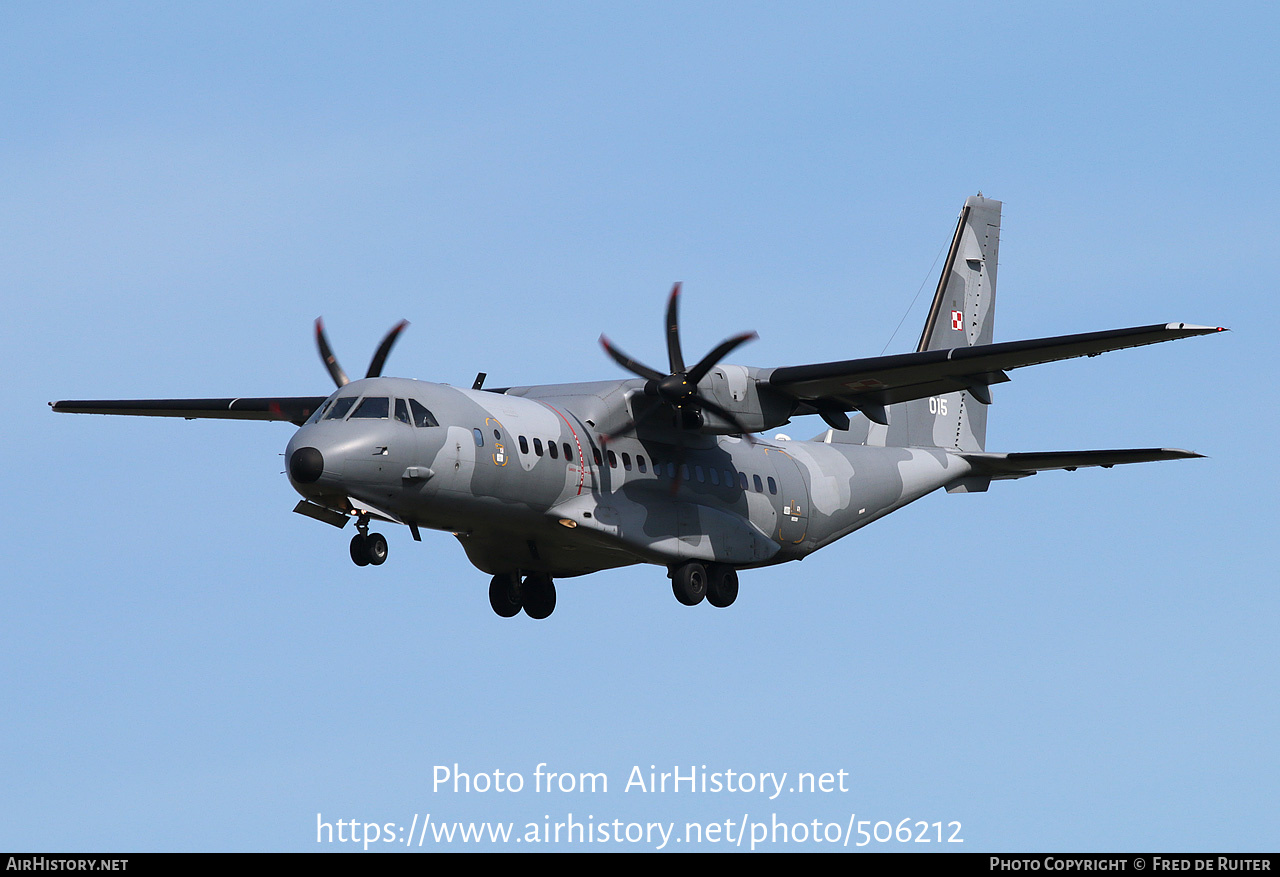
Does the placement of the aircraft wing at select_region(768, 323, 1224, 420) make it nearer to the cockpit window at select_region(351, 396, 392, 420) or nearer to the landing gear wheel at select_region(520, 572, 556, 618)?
the landing gear wheel at select_region(520, 572, 556, 618)

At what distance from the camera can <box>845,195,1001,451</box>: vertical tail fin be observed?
91.9 feet

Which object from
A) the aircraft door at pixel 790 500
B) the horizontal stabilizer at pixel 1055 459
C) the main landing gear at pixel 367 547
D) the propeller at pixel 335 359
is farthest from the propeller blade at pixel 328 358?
the horizontal stabilizer at pixel 1055 459

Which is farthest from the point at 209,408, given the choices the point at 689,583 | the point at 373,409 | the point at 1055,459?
the point at 1055,459

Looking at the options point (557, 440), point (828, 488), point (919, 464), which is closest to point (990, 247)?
point (919, 464)

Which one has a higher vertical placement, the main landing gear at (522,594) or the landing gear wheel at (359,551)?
the main landing gear at (522,594)

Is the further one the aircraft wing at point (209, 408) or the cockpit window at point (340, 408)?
the aircraft wing at point (209, 408)

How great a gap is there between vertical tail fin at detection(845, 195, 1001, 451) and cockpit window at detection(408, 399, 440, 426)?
30.8 ft

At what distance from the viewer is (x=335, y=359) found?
22.9 m

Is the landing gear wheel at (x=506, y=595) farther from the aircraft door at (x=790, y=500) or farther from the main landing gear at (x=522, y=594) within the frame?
the aircraft door at (x=790, y=500)

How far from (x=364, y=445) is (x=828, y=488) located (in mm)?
8557

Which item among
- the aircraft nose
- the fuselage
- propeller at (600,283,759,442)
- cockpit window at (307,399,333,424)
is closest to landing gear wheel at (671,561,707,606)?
the fuselage

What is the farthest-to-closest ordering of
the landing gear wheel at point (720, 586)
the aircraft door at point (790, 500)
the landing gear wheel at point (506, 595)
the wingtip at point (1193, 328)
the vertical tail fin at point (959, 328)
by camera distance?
the vertical tail fin at point (959, 328) → the aircraft door at point (790, 500) → the landing gear wheel at point (506, 595) → the landing gear wheel at point (720, 586) → the wingtip at point (1193, 328)

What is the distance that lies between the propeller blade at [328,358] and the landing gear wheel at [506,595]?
3.61 m

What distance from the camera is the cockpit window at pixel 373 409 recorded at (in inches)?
791
